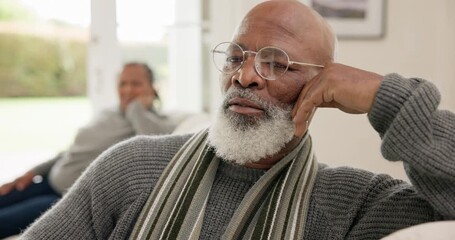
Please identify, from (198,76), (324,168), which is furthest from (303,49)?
(198,76)

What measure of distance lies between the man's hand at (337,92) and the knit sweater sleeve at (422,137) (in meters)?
0.04

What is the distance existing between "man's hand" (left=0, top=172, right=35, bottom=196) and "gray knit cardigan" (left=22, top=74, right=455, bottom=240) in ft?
5.19

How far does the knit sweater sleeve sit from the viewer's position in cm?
118

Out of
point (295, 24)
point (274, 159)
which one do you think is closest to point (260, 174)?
point (274, 159)

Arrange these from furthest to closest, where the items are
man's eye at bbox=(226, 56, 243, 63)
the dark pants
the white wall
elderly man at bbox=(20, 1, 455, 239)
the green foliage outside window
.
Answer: the green foliage outside window
the white wall
the dark pants
man's eye at bbox=(226, 56, 243, 63)
elderly man at bbox=(20, 1, 455, 239)

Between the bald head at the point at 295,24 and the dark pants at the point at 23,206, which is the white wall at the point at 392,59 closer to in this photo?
the dark pants at the point at 23,206

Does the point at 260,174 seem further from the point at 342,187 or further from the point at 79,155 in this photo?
the point at 79,155

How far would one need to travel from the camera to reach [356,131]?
11.3 feet

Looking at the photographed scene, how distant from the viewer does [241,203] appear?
1.41 m

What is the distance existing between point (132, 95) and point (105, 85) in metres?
0.58

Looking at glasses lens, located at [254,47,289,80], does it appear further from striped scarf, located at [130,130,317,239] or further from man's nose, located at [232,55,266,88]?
striped scarf, located at [130,130,317,239]

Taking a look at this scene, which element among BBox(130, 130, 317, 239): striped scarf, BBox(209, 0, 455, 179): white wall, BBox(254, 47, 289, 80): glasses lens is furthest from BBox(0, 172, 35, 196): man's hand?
BBox(254, 47, 289, 80): glasses lens

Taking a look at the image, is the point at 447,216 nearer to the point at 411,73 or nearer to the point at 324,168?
the point at 324,168

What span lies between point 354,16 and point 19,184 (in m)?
2.02
